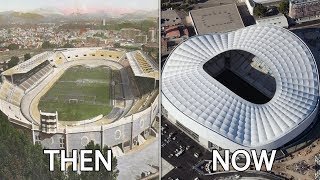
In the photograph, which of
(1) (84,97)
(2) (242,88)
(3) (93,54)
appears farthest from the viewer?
(2) (242,88)

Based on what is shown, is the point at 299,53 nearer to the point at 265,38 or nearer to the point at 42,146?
the point at 265,38

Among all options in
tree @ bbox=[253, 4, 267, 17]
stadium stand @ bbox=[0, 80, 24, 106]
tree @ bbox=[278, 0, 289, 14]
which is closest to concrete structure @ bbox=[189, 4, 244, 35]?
tree @ bbox=[253, 4, 267, 17]

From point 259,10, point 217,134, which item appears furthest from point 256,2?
point 217,134

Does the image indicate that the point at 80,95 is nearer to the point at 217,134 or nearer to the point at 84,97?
the point at 84,97

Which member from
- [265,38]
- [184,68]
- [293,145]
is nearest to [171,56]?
[184,68]

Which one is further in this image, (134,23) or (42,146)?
(134,23)

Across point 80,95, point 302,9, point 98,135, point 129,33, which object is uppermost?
point 302,9
